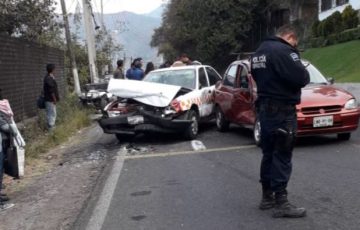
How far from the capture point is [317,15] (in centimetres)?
4125

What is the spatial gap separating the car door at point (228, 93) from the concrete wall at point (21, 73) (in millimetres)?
4818

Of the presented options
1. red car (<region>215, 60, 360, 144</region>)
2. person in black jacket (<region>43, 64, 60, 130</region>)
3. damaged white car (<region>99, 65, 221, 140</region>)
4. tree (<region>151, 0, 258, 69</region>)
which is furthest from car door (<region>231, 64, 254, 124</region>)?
tree (<region>151, 0, 258, 69</region>)

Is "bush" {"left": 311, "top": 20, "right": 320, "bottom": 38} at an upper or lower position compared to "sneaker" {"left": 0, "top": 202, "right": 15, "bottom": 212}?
upper

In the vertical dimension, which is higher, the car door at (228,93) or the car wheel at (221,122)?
the car door at (228,93)

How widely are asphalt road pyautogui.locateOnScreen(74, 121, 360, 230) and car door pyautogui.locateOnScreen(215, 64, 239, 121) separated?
1.22m

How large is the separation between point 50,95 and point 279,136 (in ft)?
31.5

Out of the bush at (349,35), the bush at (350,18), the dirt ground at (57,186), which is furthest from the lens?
the bush at (350,18)

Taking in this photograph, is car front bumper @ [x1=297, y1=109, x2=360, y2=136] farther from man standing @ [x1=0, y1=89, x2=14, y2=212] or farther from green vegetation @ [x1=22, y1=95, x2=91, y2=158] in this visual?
green vegetation @ [x1=22, y1=95, x2=91, y2=158]

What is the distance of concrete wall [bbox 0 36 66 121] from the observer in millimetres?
13688

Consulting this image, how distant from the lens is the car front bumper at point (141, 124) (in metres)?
11.9

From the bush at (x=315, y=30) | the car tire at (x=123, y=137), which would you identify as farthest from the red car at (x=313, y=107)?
the bush at (x=315, y=30)

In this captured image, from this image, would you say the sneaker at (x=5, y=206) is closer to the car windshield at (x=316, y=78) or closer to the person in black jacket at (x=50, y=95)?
the car windshield at (x=316, y=78)

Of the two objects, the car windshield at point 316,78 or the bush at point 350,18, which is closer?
the car windshield at point 316,78

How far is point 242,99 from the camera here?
11688 millimetres
